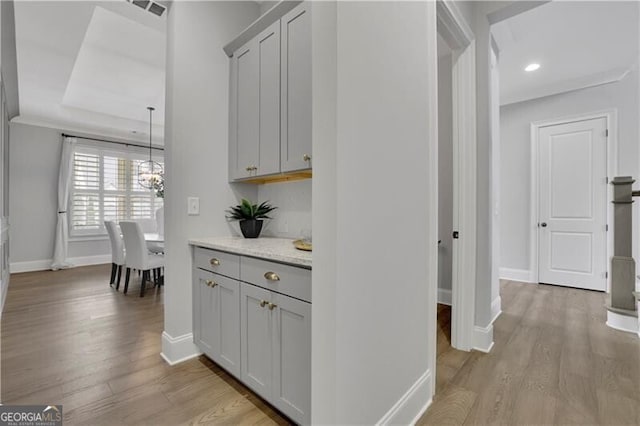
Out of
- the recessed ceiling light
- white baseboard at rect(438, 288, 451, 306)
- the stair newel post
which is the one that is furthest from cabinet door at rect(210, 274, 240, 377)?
the recessed ceiling light

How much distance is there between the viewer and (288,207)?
7.52ft

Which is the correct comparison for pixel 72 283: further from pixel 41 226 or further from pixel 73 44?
pixel 73 44

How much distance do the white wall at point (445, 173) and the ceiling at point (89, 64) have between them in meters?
3.07

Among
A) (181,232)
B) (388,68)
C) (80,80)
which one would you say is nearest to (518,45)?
(388,68)

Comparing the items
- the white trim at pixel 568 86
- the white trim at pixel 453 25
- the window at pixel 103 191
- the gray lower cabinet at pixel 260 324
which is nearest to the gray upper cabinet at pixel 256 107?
the gray lower cabinet at pixel 260 324

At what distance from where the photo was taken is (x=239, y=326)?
1.65 meters

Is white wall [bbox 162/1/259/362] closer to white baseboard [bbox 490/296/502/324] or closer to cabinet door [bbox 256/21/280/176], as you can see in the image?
cabinet door [bbox 256/21/280/176]

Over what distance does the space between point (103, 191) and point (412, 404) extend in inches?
271

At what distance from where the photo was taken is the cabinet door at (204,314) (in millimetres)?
1877

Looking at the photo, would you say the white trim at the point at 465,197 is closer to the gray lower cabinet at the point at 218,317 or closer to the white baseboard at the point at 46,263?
the gray lower cabinet at the point at 218,317

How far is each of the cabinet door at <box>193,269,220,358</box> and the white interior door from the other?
463 cm

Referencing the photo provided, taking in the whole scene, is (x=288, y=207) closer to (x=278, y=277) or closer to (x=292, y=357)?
(x=278, y=277)

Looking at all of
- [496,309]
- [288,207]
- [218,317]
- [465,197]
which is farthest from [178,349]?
[496,309]

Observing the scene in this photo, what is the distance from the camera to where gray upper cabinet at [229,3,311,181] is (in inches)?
70.8
